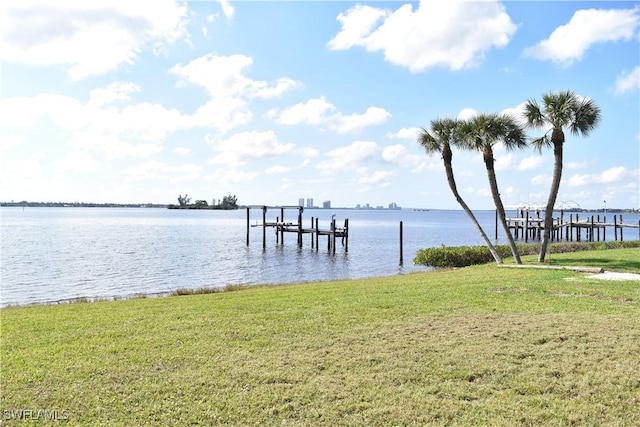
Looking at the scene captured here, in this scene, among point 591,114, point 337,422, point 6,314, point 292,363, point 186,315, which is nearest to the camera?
point 337,422

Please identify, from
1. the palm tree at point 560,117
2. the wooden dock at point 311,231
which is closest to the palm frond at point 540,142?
the palm tree at point 560,117

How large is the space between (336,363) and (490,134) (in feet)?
52.3

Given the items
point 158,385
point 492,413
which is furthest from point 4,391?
point 492,413

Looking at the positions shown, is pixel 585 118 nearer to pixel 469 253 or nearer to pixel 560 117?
pixel 560 117

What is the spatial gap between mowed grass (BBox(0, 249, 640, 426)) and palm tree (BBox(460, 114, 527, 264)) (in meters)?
10.5

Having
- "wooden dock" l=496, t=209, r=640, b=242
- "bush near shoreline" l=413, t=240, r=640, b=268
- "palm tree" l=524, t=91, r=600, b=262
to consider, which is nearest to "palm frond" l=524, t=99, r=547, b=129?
"palm tree" l=524, t=91, r=600, b=262

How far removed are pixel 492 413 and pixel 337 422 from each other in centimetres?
156

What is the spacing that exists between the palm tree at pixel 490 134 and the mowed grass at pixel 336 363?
10493 millimetres

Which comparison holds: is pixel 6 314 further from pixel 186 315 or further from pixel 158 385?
pixel 158 385

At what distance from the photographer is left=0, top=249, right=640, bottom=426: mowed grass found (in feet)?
16.0

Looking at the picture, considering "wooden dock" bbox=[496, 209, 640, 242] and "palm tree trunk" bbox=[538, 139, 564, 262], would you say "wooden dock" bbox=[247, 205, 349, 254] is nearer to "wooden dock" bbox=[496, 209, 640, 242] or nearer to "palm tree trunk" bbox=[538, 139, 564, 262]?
"wooden dock" bbox=[496, 209, 640, 242]

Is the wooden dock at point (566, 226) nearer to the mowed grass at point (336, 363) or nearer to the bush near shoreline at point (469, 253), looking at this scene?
the bush near shoreline at point (469, 253)

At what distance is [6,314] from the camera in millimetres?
11242

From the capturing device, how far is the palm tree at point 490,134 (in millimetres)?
19594
